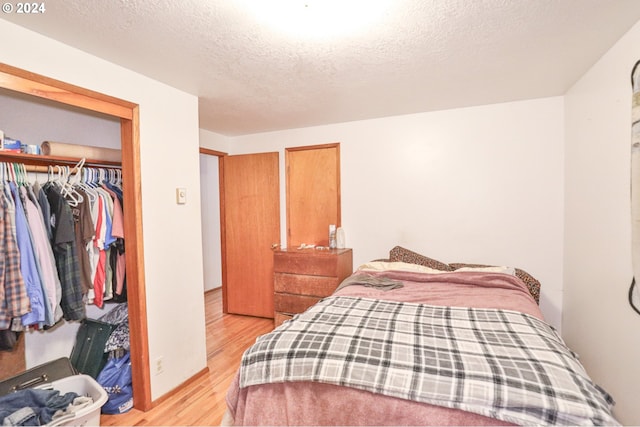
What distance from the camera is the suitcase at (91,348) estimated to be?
85.2 inches

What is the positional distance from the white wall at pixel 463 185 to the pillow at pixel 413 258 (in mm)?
103

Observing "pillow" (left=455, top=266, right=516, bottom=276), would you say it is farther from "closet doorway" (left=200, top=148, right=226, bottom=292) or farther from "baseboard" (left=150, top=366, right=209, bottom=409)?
"closet doorway" (left=200, top=148, right=226, bottom=292)

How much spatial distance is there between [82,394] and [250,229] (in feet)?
7.05

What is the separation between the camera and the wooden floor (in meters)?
1.94

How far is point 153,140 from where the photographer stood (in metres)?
2.09

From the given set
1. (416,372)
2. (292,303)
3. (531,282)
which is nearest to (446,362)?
(416,372)

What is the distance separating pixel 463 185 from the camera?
287 centimetres

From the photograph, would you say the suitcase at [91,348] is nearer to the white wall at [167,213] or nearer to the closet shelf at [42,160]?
the white wall at [167,213]

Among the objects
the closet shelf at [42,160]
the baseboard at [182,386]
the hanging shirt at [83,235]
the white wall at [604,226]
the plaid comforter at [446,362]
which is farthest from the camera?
the baseboard at [182,386]

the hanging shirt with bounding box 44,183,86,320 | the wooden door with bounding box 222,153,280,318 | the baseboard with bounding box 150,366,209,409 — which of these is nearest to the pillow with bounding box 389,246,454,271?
the wooden door with bounding box 222,153,280,318

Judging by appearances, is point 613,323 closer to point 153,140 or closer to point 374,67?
point 374,67

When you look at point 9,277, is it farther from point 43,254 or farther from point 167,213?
point 167,213

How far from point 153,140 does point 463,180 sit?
2.61 metres

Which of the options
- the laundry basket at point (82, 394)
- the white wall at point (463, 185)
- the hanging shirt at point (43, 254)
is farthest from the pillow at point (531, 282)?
the hanging shirt at point (43, 254)
